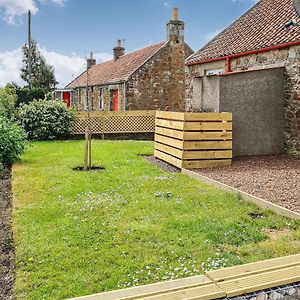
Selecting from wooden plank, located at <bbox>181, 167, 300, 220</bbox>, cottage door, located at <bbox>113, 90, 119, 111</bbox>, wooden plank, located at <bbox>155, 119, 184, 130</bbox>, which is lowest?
wooden plank, located at <bbox>181, 167, 300, 220</bbox>

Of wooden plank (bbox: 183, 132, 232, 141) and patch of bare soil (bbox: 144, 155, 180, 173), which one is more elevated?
wooden plank (bbox: 183, 132, 232, 141)

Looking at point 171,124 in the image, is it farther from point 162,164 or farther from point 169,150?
point 162,164

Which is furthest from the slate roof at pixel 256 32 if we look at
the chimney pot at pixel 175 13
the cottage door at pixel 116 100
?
the cottage door at pixel 116 100

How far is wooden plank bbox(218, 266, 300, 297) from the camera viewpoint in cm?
300

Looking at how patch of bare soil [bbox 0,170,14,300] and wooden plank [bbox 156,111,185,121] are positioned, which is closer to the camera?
patch of bare soil [bbox 0,170,14,300]

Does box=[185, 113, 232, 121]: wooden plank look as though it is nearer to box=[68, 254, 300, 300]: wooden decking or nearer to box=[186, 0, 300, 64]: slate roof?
box=[186, 0, 300, 64]: slate roof

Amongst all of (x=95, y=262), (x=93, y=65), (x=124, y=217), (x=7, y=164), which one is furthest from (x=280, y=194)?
(x=93, y=65)

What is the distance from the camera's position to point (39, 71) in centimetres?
4438

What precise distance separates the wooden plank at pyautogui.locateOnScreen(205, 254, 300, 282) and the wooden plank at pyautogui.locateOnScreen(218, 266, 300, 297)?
7cm

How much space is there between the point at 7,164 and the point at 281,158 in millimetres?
7860

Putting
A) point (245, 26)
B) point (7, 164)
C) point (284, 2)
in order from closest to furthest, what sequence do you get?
point (7, 164) → point (284, 2) → point (245, 26)

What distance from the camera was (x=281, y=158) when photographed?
1231cm

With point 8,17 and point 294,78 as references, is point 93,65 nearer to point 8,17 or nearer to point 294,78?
point 8,17

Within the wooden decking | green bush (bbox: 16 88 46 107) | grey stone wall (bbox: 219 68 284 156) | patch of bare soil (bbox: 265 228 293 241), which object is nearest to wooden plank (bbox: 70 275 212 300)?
the wooden decking
